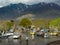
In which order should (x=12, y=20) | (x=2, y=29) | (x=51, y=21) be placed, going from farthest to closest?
(x=51, y=21) < (x=12, y=20) < (x=2, y=29)

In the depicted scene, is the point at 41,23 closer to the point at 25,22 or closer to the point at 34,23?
the point at 34,23

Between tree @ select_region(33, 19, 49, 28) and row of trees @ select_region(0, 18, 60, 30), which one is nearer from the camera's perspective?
row of trees @ select_region(0, 18, 60, 30)

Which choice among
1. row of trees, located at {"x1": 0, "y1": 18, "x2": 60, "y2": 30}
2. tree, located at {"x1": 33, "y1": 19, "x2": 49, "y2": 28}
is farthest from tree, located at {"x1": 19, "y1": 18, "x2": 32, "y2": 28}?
tree, located at {"x1": 33, "y1": 19, "x2": 49, "y2": 28}

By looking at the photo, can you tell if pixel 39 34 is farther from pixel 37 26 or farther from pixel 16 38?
pixel 37 26

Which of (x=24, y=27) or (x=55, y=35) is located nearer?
(x=55, y=35)

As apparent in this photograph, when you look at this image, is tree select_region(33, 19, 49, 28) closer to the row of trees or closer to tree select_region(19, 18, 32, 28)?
the row of trees

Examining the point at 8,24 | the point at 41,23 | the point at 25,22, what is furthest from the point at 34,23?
the point at 8,24

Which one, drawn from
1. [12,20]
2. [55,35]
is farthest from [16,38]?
[12,20]

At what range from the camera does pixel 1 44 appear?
38.3ft

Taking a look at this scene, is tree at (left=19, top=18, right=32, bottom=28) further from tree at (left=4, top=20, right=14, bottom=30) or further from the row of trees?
tree at (left=4, top=20, right=14, bottom=30)

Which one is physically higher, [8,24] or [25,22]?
[25,22]

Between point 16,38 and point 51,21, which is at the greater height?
point 51,21

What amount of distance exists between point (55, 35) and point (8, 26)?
3960 mm

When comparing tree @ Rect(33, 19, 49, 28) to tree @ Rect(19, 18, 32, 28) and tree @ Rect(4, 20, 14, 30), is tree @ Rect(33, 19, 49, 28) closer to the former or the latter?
tree @ Rect(19, 18, 32, 28)
